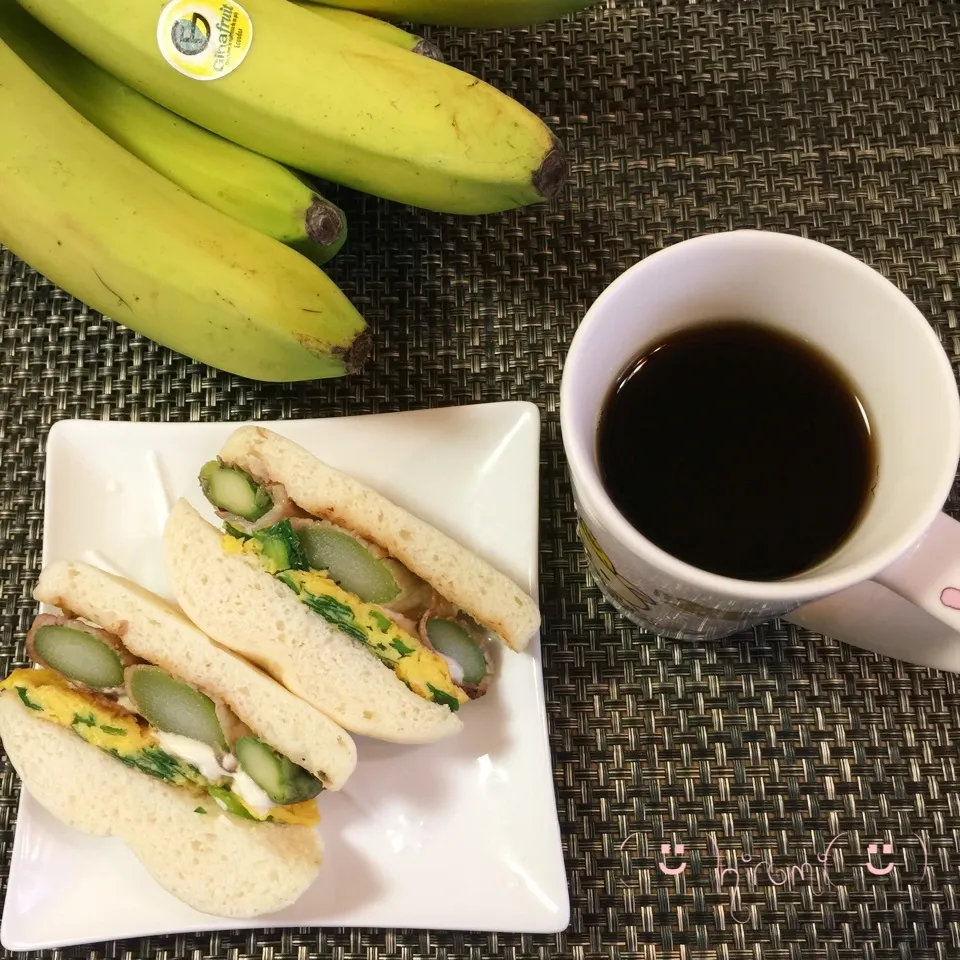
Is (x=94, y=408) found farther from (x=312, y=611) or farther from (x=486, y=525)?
(x=486, y=525)

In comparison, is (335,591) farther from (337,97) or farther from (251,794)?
(337,97)

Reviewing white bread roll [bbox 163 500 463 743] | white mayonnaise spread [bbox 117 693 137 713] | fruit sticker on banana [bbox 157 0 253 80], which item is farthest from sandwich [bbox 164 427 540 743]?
fruit sticker on banana [bbox 157 0 253 80]

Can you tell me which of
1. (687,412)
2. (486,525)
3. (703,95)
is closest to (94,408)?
(486,525)

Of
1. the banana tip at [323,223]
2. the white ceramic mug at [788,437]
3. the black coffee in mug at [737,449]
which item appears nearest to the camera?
the white ceramic mug at [788,437]

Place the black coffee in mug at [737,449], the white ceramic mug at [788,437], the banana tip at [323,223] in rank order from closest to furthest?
the white ceramic mug at [788,437] < the black coffee in mug at [737,449] < the banana tip at [323,223]

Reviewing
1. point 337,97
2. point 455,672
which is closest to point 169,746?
point 455,672

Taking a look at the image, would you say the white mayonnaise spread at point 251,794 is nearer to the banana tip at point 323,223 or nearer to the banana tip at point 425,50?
the banana tip at point 323,223

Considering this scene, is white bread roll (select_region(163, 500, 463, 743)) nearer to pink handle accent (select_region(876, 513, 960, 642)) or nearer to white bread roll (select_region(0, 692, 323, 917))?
white bread roll (select_region(0, 692, 323, 917))
